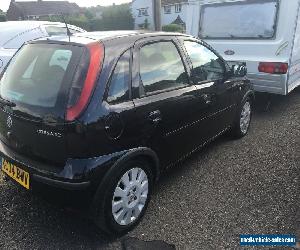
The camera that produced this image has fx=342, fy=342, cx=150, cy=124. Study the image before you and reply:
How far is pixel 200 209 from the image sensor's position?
3.37m

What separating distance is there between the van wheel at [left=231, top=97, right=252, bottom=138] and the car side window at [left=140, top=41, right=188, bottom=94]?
66.1 inches

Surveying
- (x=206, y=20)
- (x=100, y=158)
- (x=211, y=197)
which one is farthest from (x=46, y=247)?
(x=206, y=20)

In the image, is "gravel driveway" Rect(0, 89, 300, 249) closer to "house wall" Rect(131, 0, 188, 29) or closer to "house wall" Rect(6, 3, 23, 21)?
"house wall" Rect(131, 0, 188, 29)

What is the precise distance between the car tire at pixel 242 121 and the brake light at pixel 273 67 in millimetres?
1028

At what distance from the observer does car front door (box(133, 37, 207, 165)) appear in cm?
301

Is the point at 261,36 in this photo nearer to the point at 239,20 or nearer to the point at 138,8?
the point at 239,20

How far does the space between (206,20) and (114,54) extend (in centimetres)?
474

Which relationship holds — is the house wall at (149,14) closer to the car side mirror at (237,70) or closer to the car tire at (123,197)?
the car side mirror at (237,70)

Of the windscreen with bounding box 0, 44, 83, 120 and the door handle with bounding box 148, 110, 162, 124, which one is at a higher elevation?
the windscreen with bounding box 0, 44, 83, 120

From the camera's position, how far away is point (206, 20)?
23.2 ft

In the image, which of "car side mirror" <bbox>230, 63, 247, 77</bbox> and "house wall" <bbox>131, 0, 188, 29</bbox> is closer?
"car side mirror" <bbox>230, 63, 247, 77</bbox>

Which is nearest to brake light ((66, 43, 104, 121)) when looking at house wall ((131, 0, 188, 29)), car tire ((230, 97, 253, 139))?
car tire ((230, 97, 253, 139))

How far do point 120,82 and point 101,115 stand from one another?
368 millimetres

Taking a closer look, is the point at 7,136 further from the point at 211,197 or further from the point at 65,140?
the point at 211,197
